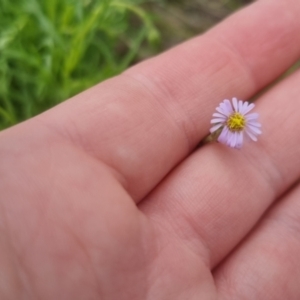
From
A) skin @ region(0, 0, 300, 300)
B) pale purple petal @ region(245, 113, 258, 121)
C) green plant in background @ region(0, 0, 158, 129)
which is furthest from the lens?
green plant in background @ region(0, 0, 158, 129)

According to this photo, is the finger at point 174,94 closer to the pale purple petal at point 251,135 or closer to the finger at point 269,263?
the pale purple petal at point 251,135

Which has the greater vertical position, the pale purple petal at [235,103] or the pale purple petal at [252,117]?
the pale purple petal at [235,103]

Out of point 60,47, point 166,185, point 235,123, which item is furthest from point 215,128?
point 60,47

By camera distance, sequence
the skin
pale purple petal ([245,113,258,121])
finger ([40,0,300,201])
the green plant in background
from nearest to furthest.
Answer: the skin, finger ([40,0,300,201]), pale purple petal ([245,113,258,121]), the green plant in background

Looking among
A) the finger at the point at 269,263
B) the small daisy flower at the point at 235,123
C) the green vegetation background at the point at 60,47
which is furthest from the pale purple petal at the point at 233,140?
the green vegetation background at the point at 60,47

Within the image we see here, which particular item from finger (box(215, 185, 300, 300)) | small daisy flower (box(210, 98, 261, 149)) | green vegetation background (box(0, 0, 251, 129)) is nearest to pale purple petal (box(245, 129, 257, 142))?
small daisy flower (box(210, 98, 261, 149))

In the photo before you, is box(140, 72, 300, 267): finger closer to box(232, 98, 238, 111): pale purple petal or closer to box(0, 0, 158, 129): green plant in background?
box(232, 98, 238, 111): pale purple petal
